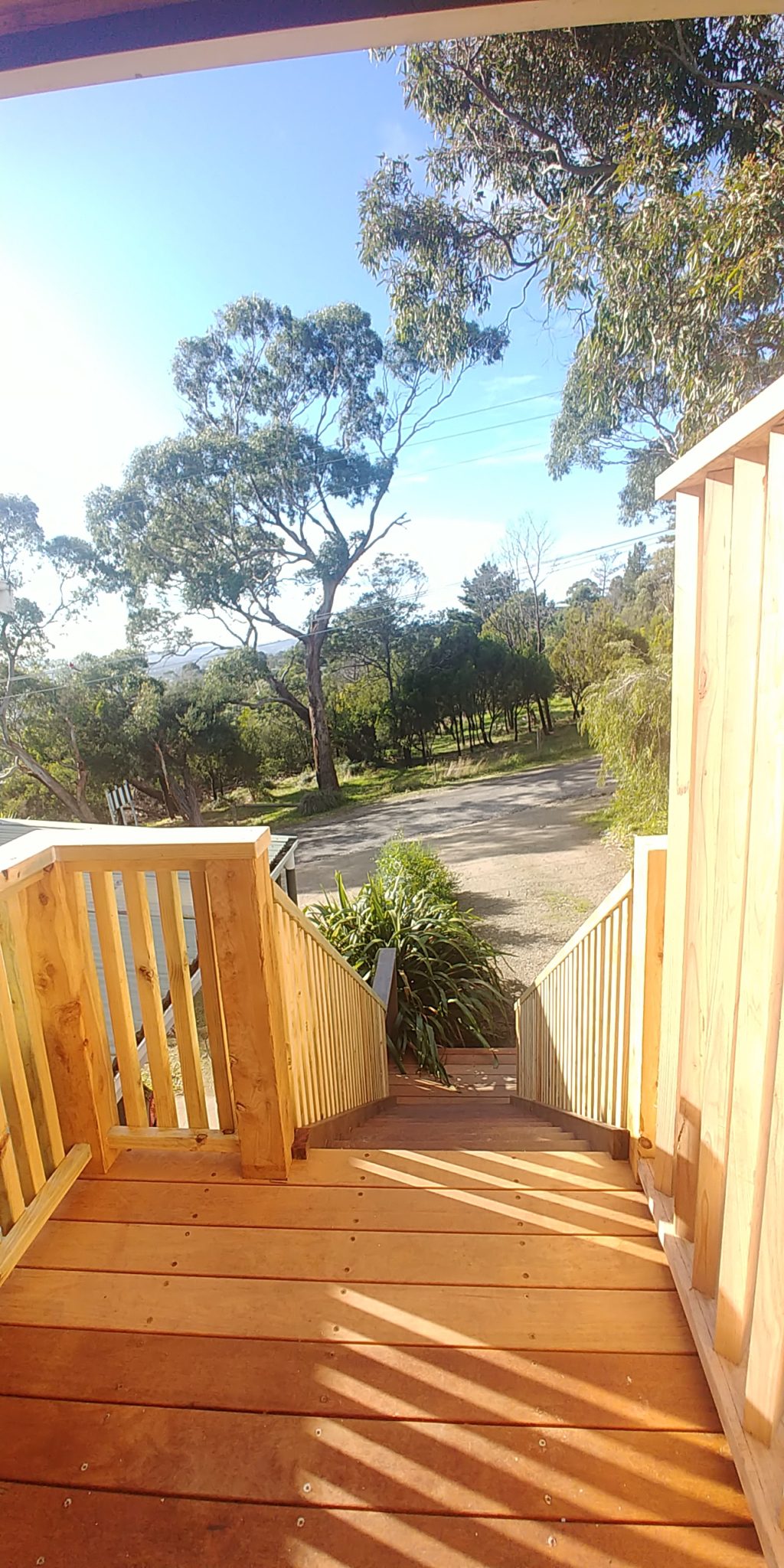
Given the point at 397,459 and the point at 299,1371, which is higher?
the point at 397,459

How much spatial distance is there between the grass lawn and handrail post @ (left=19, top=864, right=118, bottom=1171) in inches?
350

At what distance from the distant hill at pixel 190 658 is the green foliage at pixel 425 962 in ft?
20.3

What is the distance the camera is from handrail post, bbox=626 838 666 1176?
135cm

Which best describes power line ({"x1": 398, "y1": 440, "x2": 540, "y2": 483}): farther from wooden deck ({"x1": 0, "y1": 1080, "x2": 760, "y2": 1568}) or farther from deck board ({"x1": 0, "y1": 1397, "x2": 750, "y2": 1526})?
deck board ({"x1": 0, "y1": 1397, "x2": 750, "y2": 1526})

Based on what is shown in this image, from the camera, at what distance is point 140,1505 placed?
0.88 m

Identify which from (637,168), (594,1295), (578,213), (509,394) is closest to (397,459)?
(509,394)

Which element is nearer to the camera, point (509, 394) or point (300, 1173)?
point (300, 1173)

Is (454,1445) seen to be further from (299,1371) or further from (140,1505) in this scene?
(140,1505)

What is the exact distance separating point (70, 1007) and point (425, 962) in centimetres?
347

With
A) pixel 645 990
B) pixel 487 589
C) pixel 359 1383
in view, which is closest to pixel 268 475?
pixel 487 589

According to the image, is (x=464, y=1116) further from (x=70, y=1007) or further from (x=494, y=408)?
(x=494, y=408)

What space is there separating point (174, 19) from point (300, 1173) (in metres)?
2.15

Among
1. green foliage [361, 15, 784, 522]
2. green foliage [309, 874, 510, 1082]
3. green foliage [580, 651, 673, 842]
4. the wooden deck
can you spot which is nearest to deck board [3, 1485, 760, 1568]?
the wooden deck

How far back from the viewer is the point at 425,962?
469cm
